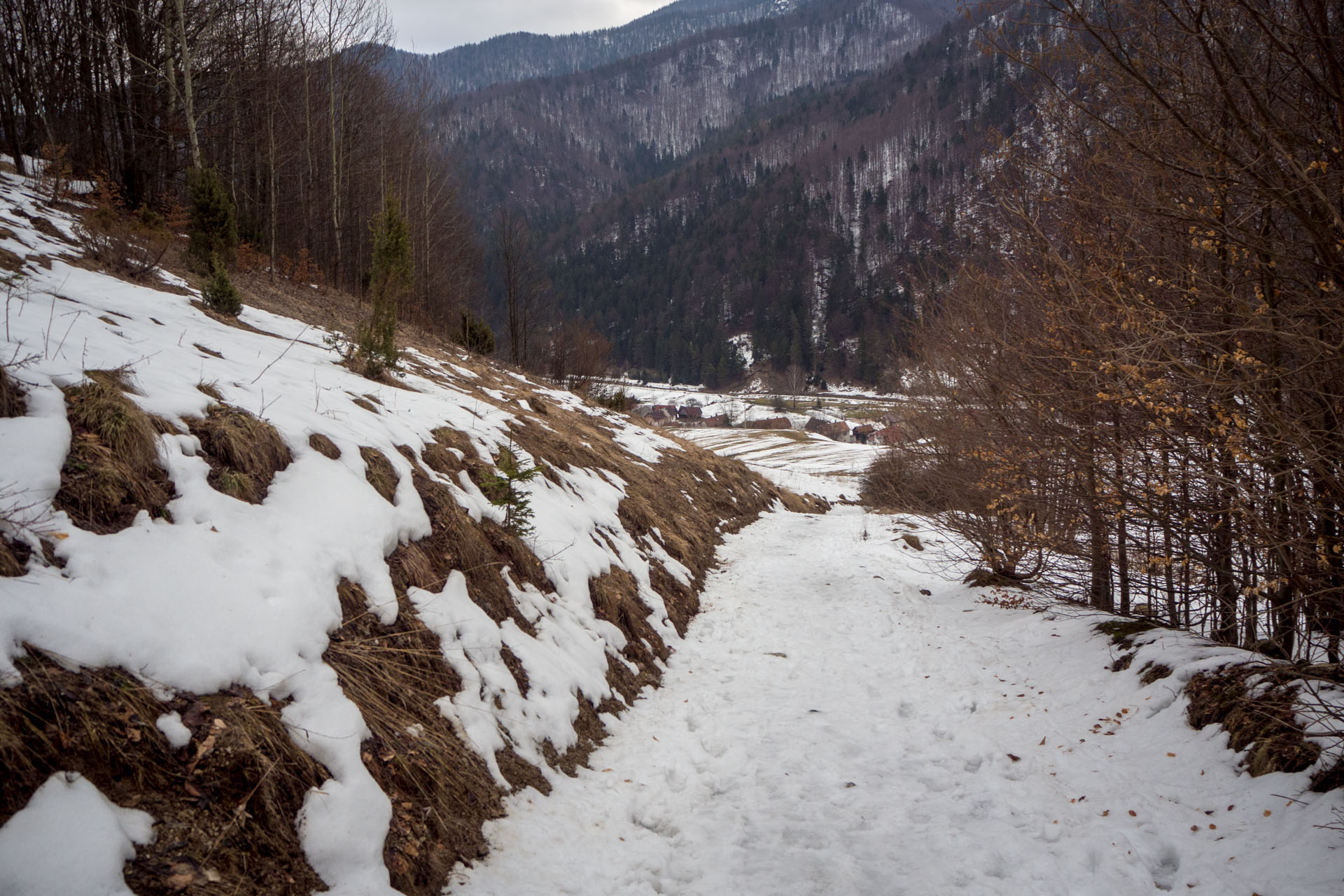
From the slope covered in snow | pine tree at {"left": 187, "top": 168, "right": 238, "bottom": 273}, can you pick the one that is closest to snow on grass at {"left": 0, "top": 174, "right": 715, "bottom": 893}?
the slope covered in snow

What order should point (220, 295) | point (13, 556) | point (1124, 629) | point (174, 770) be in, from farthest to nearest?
point (220, 295), point (1124, 629), point (13, 556), point (174, 770)

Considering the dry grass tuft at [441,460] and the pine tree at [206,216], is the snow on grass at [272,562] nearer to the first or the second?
the dry grass tuft at [441,460]

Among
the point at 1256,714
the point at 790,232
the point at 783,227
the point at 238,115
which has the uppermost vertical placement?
the point at 783,227

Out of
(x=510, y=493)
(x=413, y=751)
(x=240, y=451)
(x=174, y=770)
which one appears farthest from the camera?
(x=510, y=493)

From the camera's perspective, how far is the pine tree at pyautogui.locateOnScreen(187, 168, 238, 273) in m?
11.4

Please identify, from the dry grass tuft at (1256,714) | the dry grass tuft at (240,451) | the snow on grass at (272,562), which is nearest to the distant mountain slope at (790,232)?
the snow on grass at (272,562)

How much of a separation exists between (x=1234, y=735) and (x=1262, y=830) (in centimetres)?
70

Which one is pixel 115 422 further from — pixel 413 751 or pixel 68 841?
pixel 413 751

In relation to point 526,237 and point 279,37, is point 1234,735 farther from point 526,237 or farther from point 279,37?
point 526,237

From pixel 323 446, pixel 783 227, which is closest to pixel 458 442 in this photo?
pixel 323 446

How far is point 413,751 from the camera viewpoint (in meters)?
3.05

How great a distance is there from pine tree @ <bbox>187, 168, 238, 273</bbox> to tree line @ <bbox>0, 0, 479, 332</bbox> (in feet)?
4.46

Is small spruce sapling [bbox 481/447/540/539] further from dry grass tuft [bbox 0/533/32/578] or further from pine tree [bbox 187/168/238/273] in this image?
pine tree [bbox 187/168/238/273]

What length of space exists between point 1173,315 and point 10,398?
668 cm
